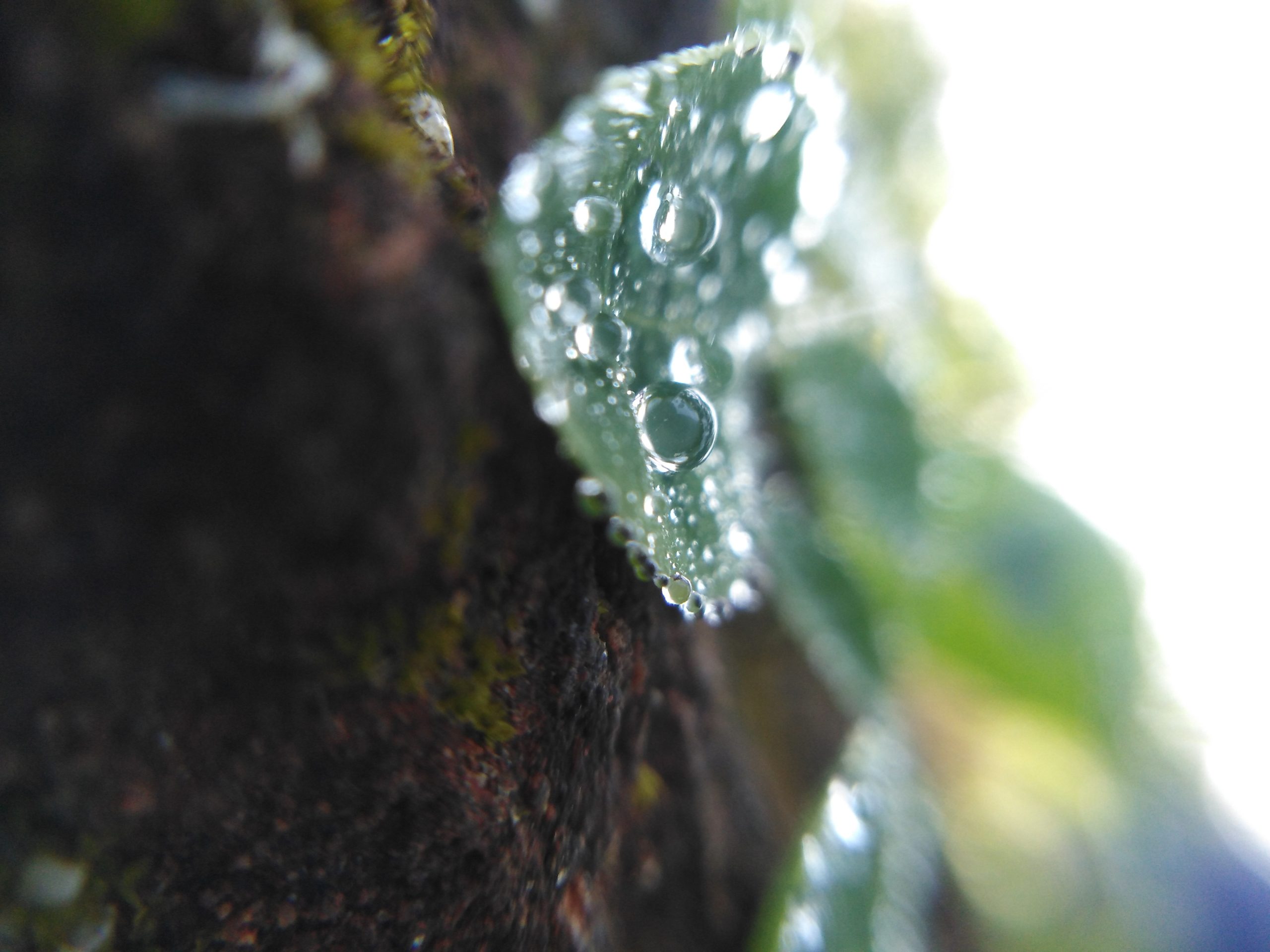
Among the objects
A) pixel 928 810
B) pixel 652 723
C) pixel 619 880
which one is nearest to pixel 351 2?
pixel 652 723

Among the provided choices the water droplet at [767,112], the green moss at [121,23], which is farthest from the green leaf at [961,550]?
the green moss at [121,23]

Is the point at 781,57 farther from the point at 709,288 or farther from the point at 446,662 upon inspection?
the point at 446,662

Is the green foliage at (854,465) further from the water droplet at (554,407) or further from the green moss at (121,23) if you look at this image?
the green moss at (121,23)

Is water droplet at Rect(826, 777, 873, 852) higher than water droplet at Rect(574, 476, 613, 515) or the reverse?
the reverse

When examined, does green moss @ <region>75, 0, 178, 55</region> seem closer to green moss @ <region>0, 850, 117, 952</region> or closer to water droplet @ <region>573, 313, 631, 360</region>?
water droplet @ <region>573, 313, 631, 360</region>

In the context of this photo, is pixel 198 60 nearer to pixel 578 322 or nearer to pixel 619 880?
pixel 578 322

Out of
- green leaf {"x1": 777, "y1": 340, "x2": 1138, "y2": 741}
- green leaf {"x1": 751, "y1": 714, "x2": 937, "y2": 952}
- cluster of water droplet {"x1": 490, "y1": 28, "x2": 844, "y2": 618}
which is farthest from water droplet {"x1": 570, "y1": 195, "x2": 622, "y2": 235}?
green leaf {"x1": 777, "y1": 340, "x2": 1138, "y2": 741}
